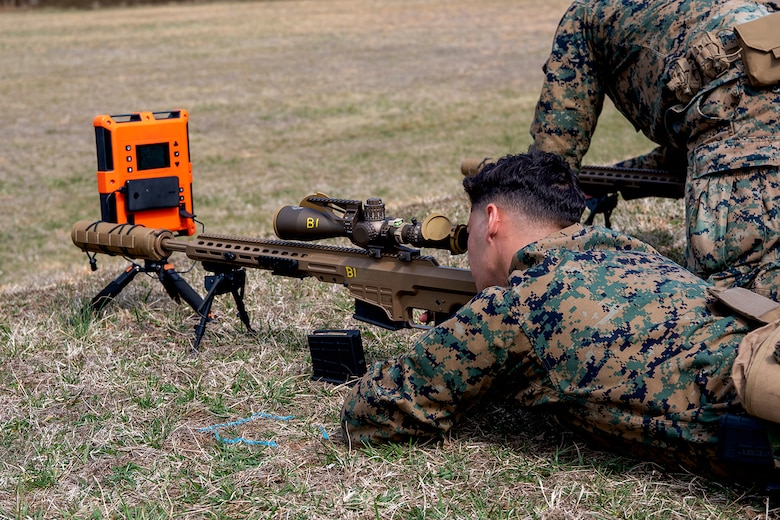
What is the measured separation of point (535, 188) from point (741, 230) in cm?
142

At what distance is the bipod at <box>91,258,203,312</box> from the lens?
5926 millimetres

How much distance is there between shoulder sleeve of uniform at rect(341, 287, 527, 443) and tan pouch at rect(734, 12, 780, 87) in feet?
6.75

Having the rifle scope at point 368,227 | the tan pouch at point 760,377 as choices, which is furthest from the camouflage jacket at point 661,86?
the tan pouch at point 760,377

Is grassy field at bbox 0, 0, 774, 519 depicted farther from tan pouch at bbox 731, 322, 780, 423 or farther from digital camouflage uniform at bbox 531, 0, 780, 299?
digital camouflage uniform at bbox 531, 0, 780, 299

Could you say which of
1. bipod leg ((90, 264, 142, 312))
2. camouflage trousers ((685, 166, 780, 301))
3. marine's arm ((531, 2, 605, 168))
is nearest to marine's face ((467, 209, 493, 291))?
camouflage trousers ((685, 166, 780, 301))

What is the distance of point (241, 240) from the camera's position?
17.6 feet

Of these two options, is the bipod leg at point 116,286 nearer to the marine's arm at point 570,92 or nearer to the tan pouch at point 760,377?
the marine's arm at point 570,92

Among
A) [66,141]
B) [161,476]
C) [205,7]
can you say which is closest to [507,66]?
[66,141]

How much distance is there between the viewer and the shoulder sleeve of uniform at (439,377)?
12.0 feet

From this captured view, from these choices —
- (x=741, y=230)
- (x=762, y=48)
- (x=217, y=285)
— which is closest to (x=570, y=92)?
(x=762, y=48)

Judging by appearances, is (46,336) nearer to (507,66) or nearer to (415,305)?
(415,305)

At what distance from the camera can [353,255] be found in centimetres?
493

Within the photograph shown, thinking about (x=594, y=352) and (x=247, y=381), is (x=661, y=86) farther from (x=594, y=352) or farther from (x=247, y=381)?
(x=247, y=381)

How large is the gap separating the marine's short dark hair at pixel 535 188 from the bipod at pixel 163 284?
2569 millimetres
